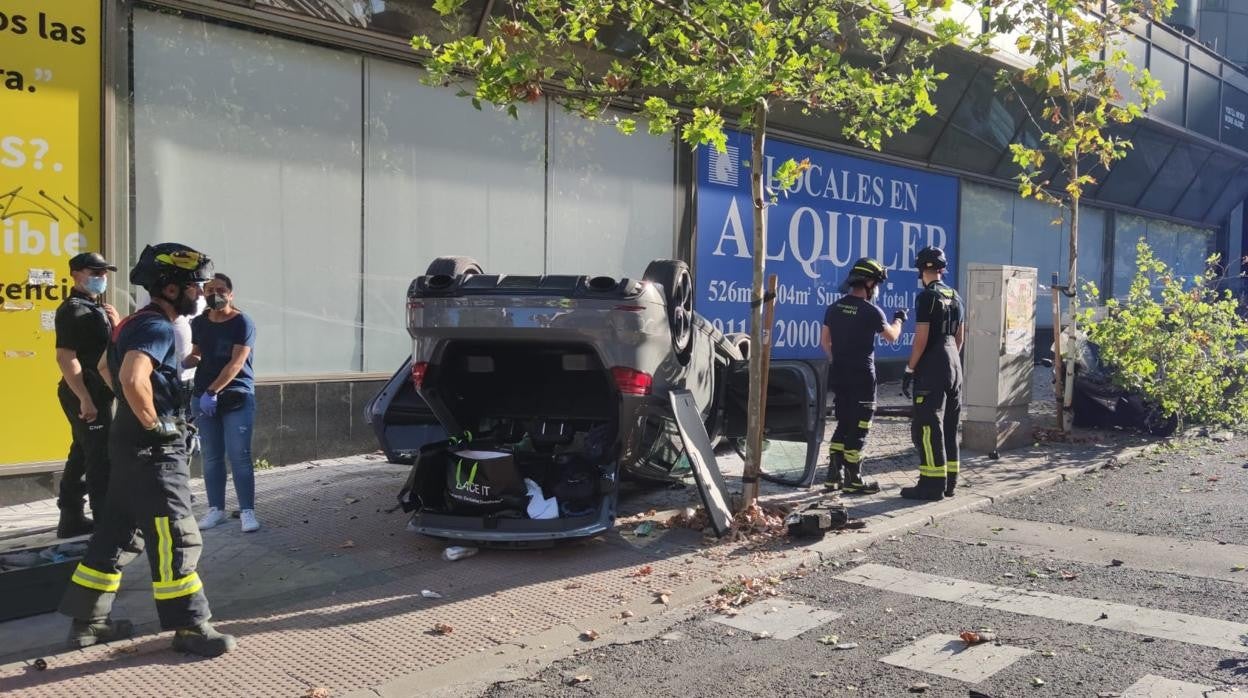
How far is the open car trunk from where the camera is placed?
5.97m

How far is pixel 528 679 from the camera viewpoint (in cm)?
423

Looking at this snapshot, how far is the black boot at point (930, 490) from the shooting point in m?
7.71

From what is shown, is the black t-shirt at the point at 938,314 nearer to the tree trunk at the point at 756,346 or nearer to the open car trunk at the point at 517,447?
the tree trunk at the point at 756,346

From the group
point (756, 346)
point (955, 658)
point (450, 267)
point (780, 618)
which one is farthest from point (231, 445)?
point (955, 658)

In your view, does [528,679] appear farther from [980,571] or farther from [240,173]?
[240,173]

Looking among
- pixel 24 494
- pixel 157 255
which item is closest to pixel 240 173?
pixel 24 494

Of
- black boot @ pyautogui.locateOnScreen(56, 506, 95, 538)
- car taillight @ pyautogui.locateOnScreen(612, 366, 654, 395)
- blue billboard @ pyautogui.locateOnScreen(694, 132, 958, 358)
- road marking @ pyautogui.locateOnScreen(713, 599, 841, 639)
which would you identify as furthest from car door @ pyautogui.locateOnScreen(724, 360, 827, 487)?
blue billboard @ pyautogui.locateOnScreen(694, 132, 958, 358)

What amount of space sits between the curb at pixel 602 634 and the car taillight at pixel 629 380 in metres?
1.19

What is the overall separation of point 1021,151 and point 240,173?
8115mm

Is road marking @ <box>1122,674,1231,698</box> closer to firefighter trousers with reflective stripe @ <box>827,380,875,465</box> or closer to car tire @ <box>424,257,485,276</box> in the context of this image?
firefighter trousers with reflective stripe @ <box>827,380,875,465</box>

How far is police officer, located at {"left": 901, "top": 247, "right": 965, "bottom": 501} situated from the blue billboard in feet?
14.7

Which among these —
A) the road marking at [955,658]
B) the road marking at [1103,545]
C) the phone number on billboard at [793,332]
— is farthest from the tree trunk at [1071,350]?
the road marking at [955,658]

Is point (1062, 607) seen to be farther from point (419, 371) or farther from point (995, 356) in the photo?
point (995, 356)

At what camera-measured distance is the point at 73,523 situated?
611 cm
